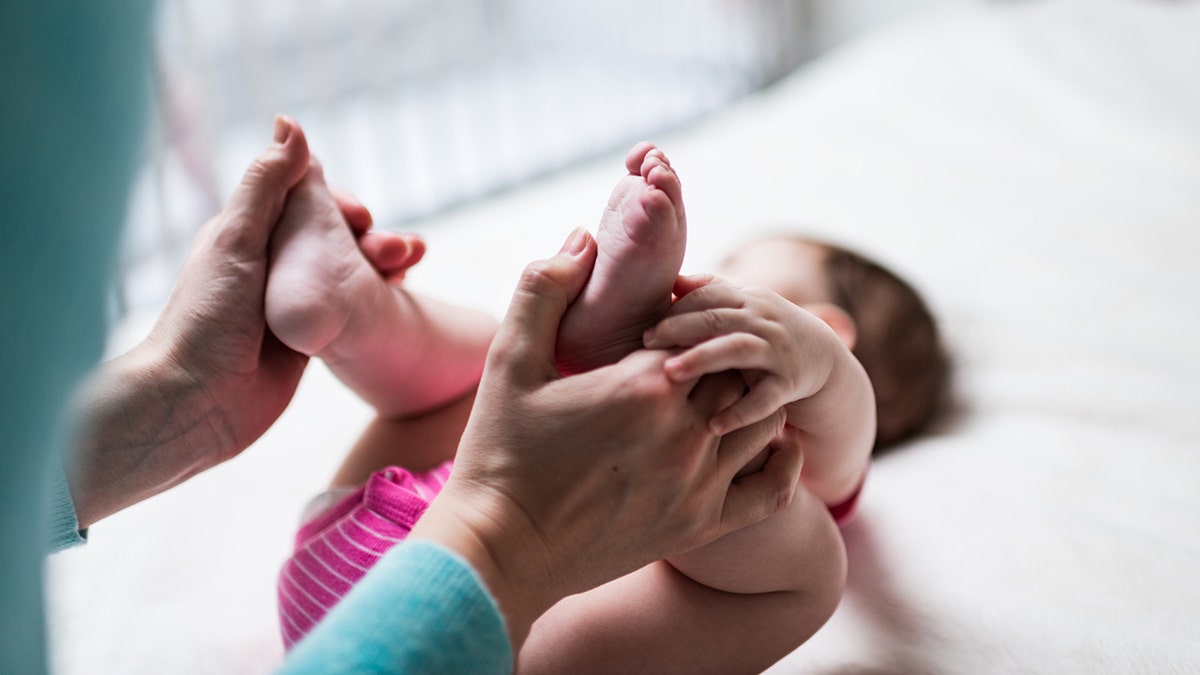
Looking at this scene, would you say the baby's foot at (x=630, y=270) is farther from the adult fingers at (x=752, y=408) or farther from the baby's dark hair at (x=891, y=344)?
the baby's dark hair at (x=891, y=344)

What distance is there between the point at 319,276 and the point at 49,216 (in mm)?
403

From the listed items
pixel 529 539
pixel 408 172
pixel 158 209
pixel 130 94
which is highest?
pixel 130 94

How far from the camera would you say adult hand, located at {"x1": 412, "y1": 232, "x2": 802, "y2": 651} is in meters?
0.53

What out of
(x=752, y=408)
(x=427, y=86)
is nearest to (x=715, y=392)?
(x=752, y=408)

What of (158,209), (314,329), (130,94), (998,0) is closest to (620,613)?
(314,329)

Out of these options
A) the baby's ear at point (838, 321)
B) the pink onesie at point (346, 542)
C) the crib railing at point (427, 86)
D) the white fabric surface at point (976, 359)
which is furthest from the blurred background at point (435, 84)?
the baby's ear at point (838, 321)

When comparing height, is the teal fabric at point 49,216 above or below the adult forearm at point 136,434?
above

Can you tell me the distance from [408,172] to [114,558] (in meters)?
1.53

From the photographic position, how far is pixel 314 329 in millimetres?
763

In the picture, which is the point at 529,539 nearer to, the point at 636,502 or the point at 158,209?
the point at 636,502

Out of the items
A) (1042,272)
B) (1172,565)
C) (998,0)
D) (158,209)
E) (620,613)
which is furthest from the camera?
(998,0)

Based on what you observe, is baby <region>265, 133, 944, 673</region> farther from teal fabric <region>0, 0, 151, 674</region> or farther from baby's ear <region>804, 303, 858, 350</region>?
teal fabric <region>0, 0, 151, 674</region>

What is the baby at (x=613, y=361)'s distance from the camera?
590 mm

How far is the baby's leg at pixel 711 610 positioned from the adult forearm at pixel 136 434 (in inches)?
12.6
